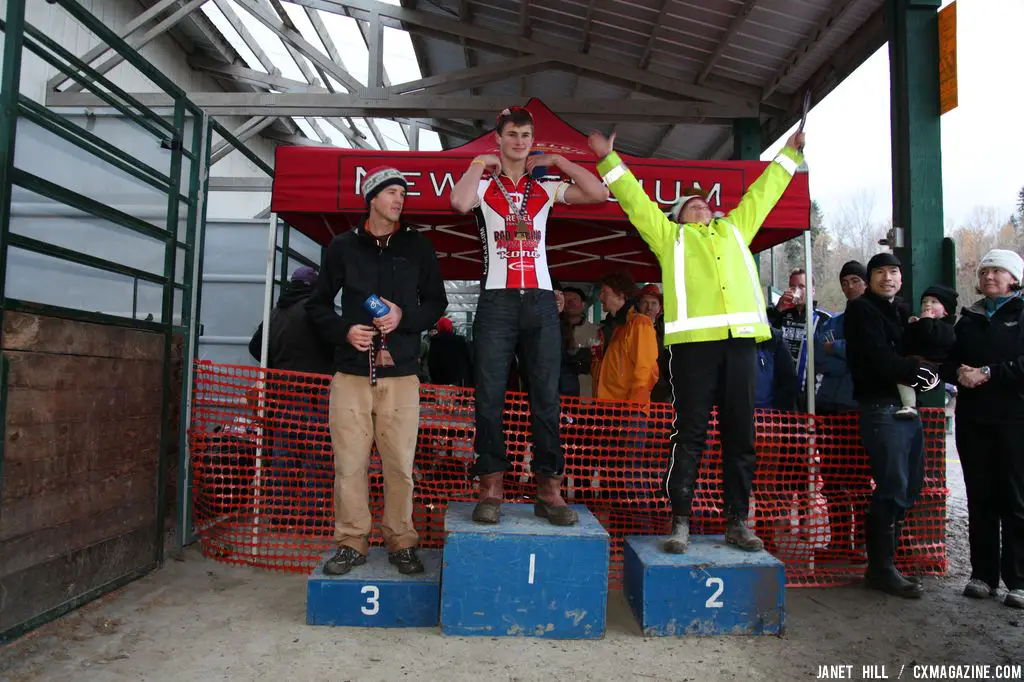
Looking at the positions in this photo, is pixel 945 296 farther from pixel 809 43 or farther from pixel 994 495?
pixel 809 43

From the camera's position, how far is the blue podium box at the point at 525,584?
319 cm

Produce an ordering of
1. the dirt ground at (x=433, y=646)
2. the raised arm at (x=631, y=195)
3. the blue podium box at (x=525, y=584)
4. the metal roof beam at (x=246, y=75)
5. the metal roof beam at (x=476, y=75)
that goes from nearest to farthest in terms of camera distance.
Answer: the dirt ground at (x=433, y=646)
the blue podium box at (x=525, y=584)
the raised arm at (x=631, y=195)
the metal roof beam at (x=476, y=75)
the metal roof beam at (x=246, y=75)

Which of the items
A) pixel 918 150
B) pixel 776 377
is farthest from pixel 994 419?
pixel 918 150

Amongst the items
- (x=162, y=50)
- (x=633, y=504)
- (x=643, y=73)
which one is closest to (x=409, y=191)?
(x=633, y=504)

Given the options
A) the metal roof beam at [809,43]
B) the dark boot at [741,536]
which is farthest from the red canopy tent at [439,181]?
the metal roof beam at [809,43]

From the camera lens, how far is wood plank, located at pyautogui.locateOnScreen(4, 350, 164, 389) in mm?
2990

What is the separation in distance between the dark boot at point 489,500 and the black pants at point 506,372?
53 mm

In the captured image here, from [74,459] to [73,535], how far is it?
37 cm

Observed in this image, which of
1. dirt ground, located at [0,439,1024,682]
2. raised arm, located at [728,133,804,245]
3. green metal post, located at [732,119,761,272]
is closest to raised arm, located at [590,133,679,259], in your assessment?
raised arm, located at [728,133,804,245]

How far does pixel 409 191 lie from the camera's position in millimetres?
4395

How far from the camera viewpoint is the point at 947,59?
4.93 m

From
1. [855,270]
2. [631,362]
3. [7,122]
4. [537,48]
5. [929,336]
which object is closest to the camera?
[7,122]

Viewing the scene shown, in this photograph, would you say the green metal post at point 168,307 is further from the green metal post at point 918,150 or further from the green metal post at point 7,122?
the green metal post at point 918,150

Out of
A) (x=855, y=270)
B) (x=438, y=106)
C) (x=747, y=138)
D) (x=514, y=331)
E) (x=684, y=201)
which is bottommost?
(x=514, y=331)
